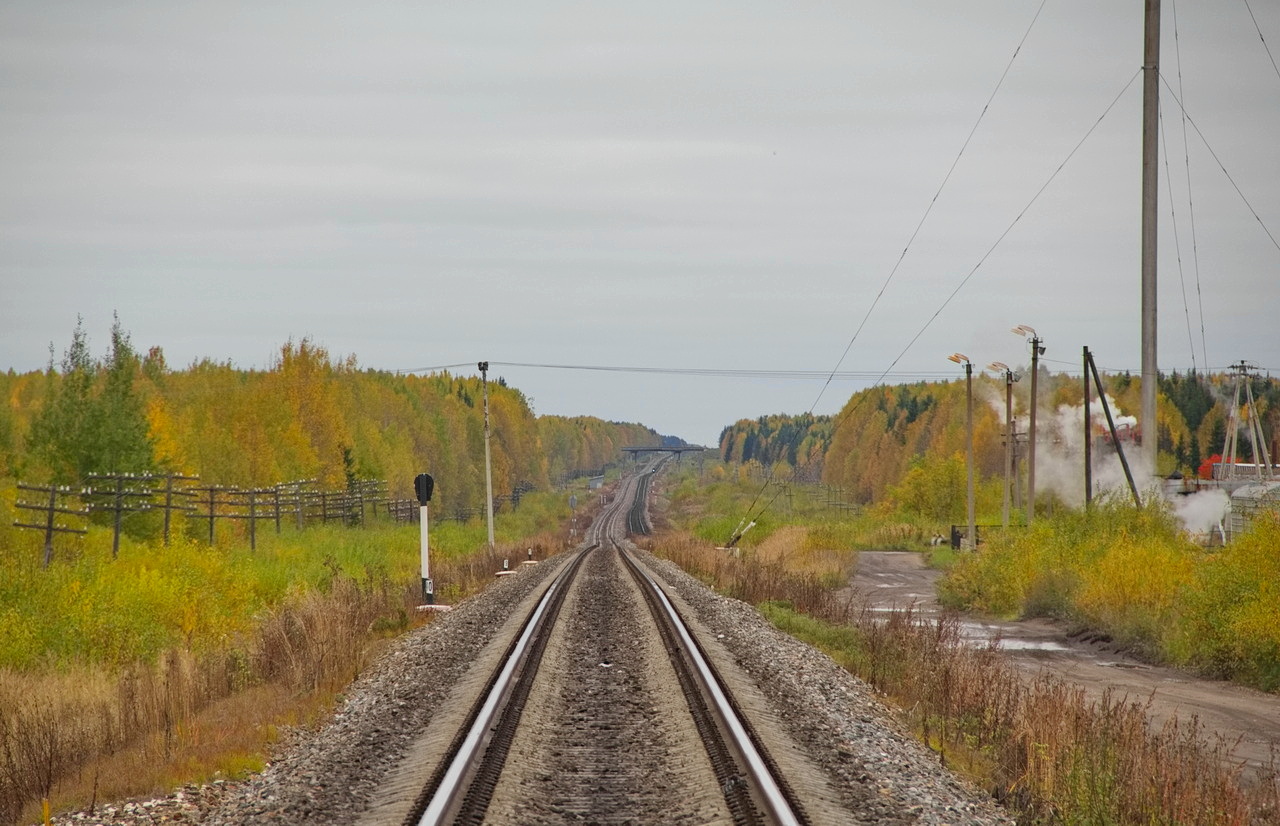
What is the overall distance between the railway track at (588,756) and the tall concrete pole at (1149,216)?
44.7ft

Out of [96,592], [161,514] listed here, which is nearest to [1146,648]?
[96,592]

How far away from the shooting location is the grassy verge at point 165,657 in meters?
9.10

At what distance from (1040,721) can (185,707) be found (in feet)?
27.8

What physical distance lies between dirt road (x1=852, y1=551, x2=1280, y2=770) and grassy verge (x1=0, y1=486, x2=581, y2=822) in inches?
329

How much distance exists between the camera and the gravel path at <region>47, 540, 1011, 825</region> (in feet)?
23.5

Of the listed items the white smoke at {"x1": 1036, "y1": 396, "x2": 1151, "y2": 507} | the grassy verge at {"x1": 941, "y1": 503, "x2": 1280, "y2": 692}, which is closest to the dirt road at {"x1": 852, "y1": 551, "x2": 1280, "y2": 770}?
the grassy verge at {"x1": 941, "y1": 503, "x2": 1280, "y2": 692}

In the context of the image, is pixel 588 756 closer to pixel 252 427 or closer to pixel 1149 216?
pixel 1149 216

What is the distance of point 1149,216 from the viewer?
2303 cm

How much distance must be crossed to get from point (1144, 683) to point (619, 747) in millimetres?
11691

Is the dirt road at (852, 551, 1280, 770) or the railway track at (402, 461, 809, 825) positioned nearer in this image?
the railway track at (402, 461, 809, 825)

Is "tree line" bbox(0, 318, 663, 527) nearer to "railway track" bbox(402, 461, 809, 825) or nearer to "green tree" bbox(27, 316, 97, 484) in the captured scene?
"green tree" bbox(27, 316, 97, 484)

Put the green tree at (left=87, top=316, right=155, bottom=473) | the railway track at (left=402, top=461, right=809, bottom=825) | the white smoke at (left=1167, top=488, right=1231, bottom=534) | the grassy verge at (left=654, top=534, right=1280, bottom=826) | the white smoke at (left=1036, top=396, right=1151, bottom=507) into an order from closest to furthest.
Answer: the railway track at (left=402, top=461, right=809, bottom=825) < the grassy verge at (left=654, top=534, right=1280, bottom=826) < the green tree at (left=87, top=316, right=155, bottom=473) < the white smoke at (left=1167, top=488, right=1231, bottom=534) < the white smoke at (left=1036, top=396, right=1151, bottom=507)

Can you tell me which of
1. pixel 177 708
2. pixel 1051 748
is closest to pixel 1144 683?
pixel 1051 748

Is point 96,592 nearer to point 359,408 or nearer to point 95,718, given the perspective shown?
point 95,718
